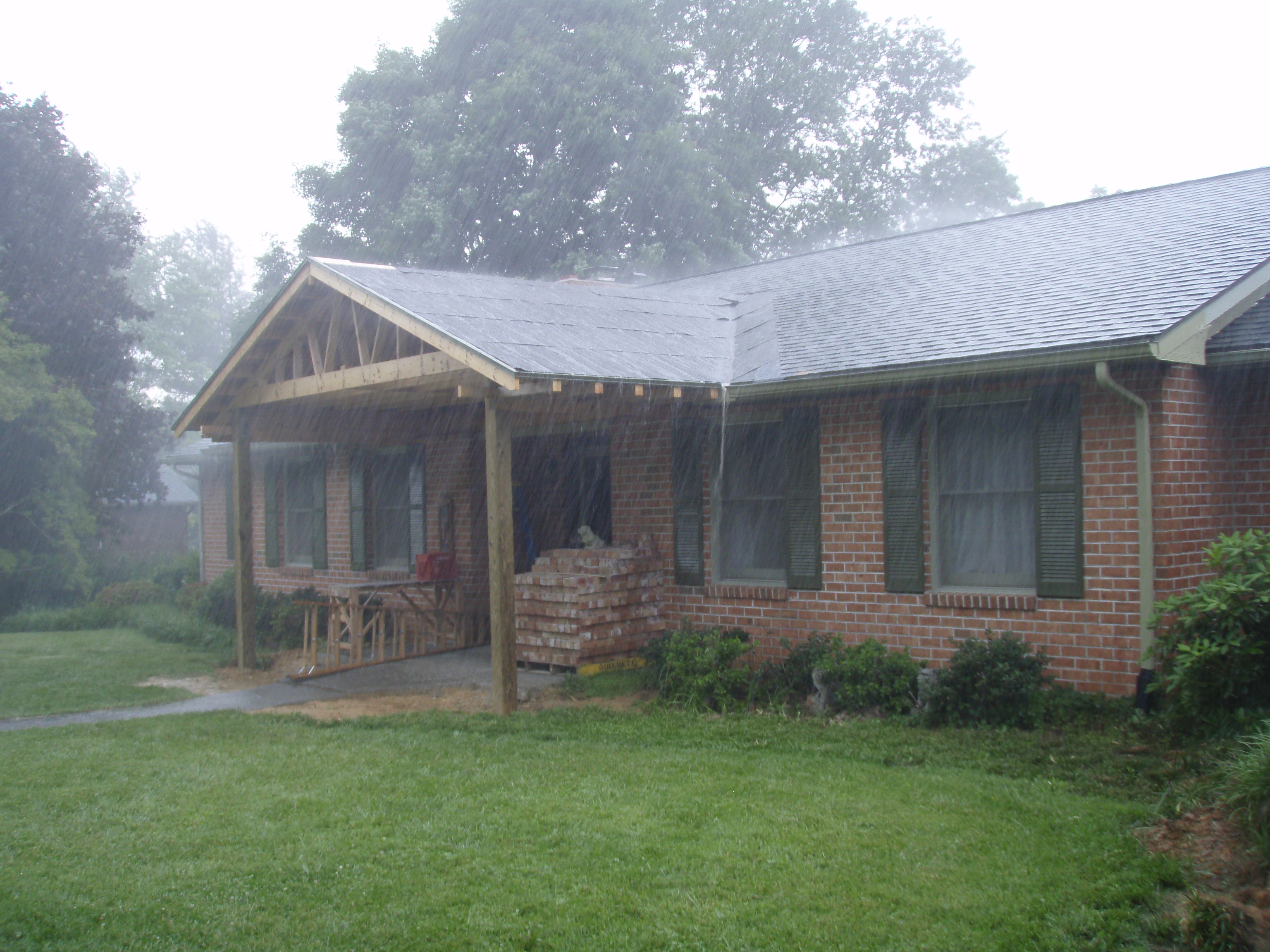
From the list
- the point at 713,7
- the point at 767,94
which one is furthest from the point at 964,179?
the point at 713,7

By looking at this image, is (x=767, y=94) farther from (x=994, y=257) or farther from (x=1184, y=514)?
(x=1184, y=514)

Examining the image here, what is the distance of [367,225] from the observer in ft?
87.9

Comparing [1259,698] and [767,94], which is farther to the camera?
[767,94]

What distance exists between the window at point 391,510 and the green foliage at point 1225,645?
9.96 meters

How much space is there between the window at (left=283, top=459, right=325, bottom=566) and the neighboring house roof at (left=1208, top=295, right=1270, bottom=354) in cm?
1221

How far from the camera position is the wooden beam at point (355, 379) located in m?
8.42

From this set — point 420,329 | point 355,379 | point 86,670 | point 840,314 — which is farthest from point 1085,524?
point 86,670

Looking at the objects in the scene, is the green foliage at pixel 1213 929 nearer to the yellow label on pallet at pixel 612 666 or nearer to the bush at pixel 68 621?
the yellow label on pallet at pixel 612 666

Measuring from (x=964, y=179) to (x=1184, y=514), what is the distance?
29.1 m

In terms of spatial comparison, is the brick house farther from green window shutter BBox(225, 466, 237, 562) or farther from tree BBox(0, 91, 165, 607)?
tree BBox(0, 91, 165, 607)

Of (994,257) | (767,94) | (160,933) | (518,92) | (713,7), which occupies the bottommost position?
(160,933)

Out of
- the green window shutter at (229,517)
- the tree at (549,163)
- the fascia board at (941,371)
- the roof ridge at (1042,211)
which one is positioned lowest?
the green window shutter at (229,517)

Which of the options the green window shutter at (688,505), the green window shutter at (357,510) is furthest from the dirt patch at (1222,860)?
the green window shutter at (357,510)

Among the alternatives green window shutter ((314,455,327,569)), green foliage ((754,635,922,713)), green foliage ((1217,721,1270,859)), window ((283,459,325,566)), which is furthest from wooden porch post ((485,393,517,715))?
window ((283,459,325,566))
